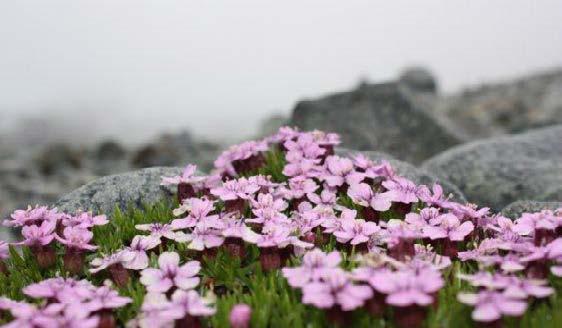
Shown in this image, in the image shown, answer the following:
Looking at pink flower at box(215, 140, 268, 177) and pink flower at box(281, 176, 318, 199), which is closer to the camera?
pink flower at box(281, 176, 318, 199)

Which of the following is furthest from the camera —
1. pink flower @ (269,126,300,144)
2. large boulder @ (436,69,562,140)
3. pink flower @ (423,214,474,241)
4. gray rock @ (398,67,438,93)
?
gray rock @ (398,67,438,93)

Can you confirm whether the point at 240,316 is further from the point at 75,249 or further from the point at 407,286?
the point at 75,249

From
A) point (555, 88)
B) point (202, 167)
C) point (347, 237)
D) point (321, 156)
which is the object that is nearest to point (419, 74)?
point (555, 88)


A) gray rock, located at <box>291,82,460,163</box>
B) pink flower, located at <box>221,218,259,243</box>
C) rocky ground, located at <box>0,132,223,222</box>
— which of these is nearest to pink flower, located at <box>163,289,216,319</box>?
pink flower, located at <box>221,218,259,243</box>

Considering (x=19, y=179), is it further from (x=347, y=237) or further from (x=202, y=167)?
(x=347, y=237)

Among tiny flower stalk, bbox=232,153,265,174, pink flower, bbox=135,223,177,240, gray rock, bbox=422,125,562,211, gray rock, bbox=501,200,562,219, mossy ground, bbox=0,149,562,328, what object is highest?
tiny flower stalk, bbox=232,153,265,174

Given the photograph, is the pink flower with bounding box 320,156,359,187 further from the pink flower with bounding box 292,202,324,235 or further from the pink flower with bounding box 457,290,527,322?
the pink flower with bounding box 457,290,527,322

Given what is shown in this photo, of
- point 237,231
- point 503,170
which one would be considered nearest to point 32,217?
point 237,231
